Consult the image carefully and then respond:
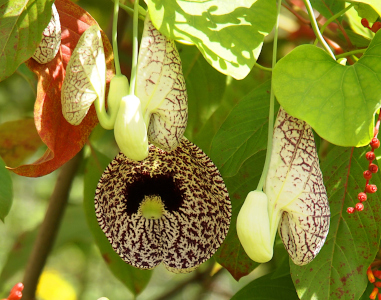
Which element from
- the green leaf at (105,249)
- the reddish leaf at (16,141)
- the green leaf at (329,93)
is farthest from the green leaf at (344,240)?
the reddish leaf at (16,141)

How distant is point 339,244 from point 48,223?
0.67m

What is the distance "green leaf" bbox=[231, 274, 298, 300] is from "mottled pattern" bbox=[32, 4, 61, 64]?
1.74 feet

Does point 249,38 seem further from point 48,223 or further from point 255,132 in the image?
point 48,223

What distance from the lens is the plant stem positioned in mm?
1301

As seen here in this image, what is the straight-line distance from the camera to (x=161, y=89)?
68 cm

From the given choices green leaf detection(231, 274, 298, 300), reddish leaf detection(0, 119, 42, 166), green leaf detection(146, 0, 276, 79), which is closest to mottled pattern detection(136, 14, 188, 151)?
green leaf detection(146, 0, 276, 79)

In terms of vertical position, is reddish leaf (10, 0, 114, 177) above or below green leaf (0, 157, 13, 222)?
above

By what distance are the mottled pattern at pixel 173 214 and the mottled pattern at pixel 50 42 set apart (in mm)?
169

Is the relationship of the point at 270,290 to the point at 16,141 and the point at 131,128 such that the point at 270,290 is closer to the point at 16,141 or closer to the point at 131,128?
the point at 131,128

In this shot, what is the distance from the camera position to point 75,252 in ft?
6.57

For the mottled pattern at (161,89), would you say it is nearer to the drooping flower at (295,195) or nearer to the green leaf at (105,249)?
the drooping flower at (295,195)

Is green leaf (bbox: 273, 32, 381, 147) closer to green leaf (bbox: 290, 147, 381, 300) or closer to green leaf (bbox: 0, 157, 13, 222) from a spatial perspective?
green leaf (bbox: 290, 147, 381, 300)

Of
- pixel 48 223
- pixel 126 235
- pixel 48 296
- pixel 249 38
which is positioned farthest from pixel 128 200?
pixel 48 296

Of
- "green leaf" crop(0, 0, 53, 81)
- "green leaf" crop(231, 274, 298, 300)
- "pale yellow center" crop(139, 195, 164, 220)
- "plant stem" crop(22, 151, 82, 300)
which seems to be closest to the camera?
"green leaf" crop(0, 0, 53, 81)
